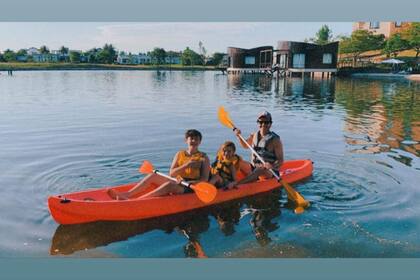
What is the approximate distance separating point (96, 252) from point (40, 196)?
2198 millimetres

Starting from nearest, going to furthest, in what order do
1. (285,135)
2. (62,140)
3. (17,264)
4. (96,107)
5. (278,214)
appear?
(17,264) → (278,214) → (62,140) → (285,135) → (96,107)

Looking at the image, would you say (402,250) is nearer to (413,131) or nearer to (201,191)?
(201,191)

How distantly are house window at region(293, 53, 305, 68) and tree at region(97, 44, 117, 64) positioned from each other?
21370mm

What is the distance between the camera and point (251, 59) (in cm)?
4378

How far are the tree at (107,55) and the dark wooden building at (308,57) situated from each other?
67.2ft

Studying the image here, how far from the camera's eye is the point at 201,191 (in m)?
5.53

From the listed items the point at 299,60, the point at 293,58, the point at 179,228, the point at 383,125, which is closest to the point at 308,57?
the point at 299,60

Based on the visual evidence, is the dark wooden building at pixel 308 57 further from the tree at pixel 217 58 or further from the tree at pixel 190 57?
the tree at pixel 190 57

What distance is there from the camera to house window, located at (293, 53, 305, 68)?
39719 mm

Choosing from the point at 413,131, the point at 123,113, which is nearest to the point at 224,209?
the point at 413,131

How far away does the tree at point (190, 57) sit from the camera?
45.9m

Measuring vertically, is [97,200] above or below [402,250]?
above

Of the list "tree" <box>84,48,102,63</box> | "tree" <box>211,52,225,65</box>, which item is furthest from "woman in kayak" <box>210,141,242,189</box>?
"tree" <box>84,48,102,63</box>

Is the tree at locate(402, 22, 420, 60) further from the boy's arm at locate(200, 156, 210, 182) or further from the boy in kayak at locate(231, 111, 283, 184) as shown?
the boy's arm at locate(200, 156, 210, 182)
